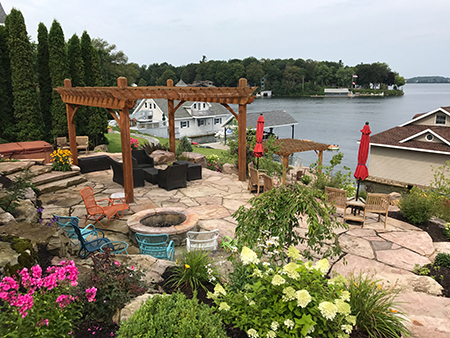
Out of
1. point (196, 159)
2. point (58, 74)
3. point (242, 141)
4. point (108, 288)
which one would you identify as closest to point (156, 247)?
point (108, 288)

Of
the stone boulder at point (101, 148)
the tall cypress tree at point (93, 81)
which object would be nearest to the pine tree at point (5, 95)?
the tall cypress tree at point (93, 81)

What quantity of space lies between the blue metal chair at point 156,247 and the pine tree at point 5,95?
12.3 metres

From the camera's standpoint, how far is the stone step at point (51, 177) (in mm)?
9156

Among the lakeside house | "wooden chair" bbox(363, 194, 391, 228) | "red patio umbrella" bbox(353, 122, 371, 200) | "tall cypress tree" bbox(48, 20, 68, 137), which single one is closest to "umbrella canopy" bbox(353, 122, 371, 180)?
"red patio umbrella" bbox(353, 122, 371, 200)

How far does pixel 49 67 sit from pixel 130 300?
1585cm

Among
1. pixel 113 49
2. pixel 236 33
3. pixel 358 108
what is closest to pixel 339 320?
pixel 113 49

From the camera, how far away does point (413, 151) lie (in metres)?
22.3

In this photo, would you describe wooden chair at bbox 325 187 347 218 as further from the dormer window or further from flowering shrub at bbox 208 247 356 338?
the dormer window

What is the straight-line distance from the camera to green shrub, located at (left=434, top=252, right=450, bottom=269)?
565cm

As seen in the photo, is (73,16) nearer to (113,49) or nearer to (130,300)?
(130,300)

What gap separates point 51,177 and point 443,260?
32.5 ft

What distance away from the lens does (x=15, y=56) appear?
1437 centimetres

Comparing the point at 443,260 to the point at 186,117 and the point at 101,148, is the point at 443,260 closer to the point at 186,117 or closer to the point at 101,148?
the point at 101,148

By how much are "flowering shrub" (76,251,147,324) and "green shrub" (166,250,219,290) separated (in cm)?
54
